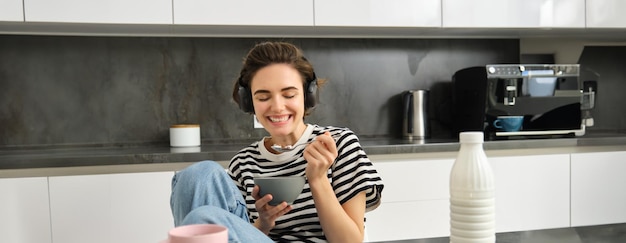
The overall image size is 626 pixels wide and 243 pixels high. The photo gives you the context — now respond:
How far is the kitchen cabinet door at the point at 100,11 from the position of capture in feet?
7.33

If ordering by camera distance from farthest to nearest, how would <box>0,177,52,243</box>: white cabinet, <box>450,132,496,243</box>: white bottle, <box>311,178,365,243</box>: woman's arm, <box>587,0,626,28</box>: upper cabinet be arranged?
1. <box>587,0,626,28</box>: upper cabinet
2. <box>0,177,52,243</box>: white cabinet
3. <box>311,178,365,243</box>: woman's arm
4. <box>450,132,496,243</box>: white bottle

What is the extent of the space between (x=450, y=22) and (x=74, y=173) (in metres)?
1.87

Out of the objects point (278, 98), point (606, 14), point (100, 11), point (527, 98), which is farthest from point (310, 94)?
point (606, 14)

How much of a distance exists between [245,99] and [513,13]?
5.95 ft

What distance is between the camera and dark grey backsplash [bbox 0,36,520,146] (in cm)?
256

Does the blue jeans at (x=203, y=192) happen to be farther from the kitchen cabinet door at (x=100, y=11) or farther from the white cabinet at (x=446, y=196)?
the kitchen cabinet door at (x=100, y=11)

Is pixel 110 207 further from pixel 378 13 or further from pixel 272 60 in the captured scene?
pixel 378 13

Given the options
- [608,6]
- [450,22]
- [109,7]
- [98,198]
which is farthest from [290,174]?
[608,6]

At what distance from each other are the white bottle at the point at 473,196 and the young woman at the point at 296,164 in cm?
40

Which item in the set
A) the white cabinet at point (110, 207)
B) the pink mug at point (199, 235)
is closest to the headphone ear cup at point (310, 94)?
the pink mug at point (199, 235)

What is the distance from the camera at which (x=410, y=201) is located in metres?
2.33

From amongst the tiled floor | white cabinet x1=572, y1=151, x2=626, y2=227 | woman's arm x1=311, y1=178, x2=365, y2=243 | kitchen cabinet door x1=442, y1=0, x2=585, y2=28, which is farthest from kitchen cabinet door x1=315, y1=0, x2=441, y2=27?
the tiled floor

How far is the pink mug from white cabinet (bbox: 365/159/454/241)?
1.72 metres

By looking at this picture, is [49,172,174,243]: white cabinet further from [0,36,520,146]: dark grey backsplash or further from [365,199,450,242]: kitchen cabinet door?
[365,199,450,242]: kitchen cabinet door
